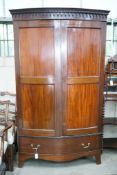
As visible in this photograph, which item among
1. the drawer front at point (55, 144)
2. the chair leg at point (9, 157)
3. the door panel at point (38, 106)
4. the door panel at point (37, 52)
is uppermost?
the door panel at point (37, 52)

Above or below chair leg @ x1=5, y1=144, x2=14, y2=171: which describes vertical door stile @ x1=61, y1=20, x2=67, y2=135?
above

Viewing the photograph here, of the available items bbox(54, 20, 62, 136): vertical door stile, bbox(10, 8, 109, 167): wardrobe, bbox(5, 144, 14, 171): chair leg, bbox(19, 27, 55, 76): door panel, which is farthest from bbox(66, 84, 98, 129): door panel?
bbox(5, 144, 14, 171): chair leg

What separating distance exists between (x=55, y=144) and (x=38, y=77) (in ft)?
2.66

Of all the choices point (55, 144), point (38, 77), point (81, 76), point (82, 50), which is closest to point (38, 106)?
point (38, 77)

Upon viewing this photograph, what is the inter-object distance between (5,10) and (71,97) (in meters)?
1.55

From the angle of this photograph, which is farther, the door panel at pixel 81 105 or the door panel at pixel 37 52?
the door panel at pixel 81 105

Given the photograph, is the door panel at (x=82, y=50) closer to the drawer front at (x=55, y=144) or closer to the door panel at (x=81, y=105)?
the door panel at (x=81, y=105)

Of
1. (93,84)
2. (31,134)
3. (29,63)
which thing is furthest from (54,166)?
(29,63)

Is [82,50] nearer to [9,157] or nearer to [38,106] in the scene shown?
[38,106]

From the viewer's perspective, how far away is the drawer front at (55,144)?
257cm

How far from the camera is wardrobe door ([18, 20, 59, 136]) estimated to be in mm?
2367

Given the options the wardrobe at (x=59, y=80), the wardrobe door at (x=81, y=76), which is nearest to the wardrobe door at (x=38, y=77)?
the wardrobe at (x=59, y=80)

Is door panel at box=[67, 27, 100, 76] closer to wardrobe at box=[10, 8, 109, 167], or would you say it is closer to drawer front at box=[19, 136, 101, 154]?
wardrobe at box=[10, 8, 109, 167]

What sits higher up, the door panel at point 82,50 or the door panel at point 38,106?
the door panel at point 82,50
